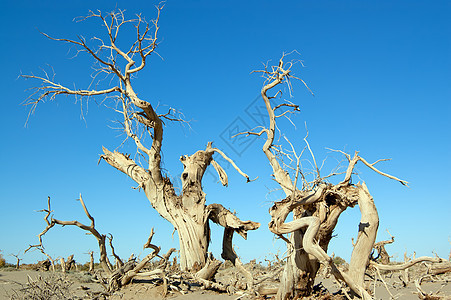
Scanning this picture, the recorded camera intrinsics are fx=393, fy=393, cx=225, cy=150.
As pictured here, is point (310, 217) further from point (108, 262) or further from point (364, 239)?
point (108, 262)

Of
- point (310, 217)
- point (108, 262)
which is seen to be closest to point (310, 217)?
point (310, 217)

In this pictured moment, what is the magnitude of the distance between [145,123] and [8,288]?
21.1 ft

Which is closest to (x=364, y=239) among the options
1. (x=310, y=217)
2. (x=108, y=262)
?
(x=310, y=217)

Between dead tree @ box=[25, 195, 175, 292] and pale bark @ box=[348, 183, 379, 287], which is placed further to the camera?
dead tree @ box=[25, 195, 175, 292]

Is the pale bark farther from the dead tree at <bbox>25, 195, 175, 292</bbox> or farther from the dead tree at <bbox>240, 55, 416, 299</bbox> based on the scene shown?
the dead tree at <bbox>25, 195, 175, 292</bbox>

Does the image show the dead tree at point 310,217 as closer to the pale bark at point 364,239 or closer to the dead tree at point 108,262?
the pale bark at point 364,239

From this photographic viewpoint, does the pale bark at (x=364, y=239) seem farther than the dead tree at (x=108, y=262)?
No

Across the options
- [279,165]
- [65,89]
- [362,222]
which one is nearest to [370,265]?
[362,222]

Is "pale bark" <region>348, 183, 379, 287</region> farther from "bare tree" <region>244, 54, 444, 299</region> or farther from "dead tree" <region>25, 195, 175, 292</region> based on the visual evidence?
"dead tree" <region>25, 195, 175, 292</region>

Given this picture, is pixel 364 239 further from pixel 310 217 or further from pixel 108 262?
pixel 108 262

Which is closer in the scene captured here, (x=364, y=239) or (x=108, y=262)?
(x=364, y=239)

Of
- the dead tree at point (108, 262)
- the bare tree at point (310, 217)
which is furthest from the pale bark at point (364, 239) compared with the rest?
the dead tree at point (108, 262)

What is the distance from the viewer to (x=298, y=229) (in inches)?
295

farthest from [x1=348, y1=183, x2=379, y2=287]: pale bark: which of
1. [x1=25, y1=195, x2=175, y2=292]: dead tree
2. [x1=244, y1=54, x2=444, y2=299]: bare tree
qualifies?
[x1=25, y1=195, x2=175, y2=292]: dead tree
